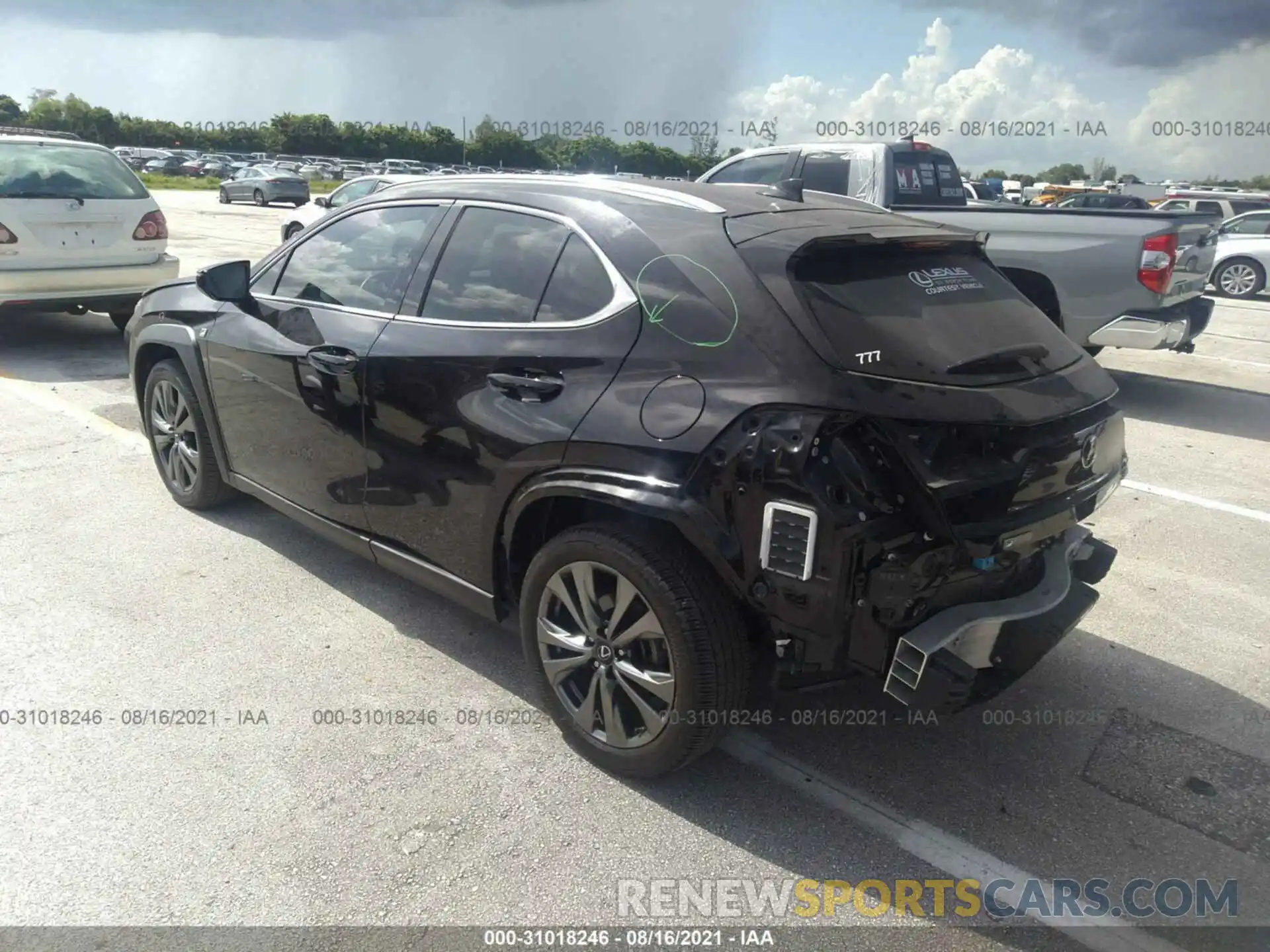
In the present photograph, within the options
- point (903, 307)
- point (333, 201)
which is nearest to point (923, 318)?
point (903, 307)

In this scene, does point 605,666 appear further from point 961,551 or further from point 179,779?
point 179,779

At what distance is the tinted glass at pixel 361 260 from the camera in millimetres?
3668

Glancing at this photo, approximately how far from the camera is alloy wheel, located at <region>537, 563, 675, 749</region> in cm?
281

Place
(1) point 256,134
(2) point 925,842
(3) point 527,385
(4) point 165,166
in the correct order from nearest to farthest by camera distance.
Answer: (2) point 925,842 < (3) point 527,385 < (4) point 165,166 < (1) point 256,134

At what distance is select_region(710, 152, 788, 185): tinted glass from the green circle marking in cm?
685

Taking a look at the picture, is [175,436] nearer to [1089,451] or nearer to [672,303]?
[672,303]

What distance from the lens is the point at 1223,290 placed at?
1677cm

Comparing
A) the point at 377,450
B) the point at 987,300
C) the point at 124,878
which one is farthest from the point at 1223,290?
the point at 124,878

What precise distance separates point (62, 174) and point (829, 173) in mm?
6943

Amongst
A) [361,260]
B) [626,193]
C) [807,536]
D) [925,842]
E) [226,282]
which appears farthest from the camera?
[226,282]

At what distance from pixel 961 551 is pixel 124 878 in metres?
2.45

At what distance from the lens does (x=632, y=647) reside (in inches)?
113

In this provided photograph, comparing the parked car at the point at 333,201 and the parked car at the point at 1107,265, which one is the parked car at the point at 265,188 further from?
the parked car at the point at 1107,265

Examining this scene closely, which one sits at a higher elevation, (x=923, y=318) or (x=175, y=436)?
(x=923, y=318)
